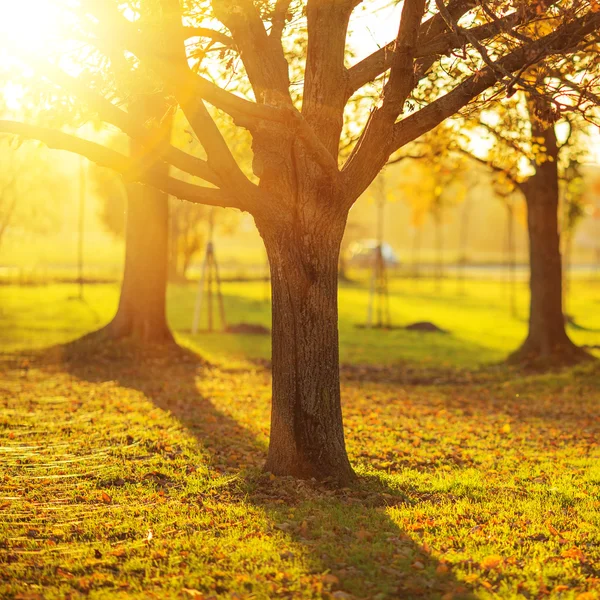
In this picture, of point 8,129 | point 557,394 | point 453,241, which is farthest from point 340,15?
point 453,241

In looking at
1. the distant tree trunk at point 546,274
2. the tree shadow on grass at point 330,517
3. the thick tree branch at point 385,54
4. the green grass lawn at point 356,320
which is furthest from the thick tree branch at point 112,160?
the distant tree trunk at point 546,274

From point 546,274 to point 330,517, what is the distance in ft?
38.0

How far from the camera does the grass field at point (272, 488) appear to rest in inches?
221

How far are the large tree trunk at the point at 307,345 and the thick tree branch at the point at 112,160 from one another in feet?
1.93

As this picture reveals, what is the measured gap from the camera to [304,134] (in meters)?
7.16

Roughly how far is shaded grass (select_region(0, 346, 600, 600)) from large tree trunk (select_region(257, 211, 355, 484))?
0.38 m

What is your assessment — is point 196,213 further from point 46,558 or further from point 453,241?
point 453,241

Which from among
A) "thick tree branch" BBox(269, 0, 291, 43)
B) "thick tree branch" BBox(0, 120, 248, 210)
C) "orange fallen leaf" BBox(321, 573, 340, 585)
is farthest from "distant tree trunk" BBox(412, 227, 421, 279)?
"orange fallen leaf" BBox(321, 573, 340, 585)

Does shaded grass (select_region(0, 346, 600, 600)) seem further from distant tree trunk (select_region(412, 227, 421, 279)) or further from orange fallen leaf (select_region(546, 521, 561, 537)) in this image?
distant tree trunk (select_region(412, 227, 421, 279))

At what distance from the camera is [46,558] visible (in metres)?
5.89

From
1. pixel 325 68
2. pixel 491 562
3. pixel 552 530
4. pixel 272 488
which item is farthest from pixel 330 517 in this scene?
pixel 325 68

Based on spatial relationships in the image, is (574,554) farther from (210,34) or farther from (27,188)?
(27,188)

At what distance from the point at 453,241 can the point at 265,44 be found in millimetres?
146412

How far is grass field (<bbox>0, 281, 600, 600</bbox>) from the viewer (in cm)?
562
